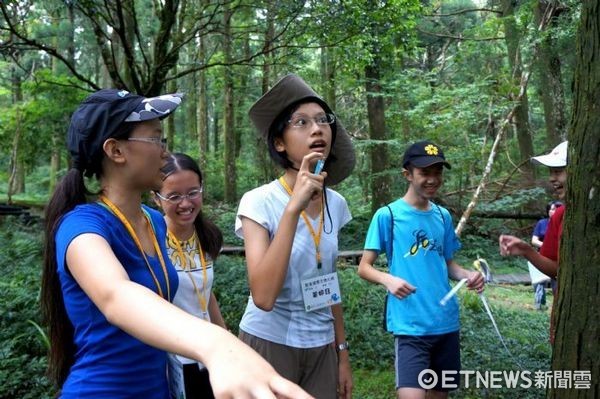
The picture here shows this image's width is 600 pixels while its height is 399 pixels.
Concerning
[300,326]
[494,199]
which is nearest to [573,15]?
[494,199]

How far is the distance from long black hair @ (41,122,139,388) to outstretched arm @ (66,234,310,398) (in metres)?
0.31

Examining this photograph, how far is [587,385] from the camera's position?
231 centimetres

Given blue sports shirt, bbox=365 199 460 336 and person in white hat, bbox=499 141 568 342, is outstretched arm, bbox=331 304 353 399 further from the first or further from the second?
person in white hat, bbox=499 141 568 342

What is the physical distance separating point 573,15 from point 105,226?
9.73m

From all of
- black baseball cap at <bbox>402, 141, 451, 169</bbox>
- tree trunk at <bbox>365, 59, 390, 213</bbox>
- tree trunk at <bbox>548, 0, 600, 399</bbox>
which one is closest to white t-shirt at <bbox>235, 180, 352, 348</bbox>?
tree trunk at <bbox>548, 0, 600, 399</bbox>

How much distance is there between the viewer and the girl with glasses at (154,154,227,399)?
2.51m

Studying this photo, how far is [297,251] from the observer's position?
221cm

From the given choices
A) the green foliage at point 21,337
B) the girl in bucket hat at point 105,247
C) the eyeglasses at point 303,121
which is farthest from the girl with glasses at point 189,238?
the green foliage at point 21,337

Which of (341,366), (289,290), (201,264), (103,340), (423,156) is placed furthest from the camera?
(423,156)

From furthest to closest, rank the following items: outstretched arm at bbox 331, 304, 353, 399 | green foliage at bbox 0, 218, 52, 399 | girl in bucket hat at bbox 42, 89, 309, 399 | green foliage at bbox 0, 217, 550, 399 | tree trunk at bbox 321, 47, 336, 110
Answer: tree trunk at bbox 321, 47, 336, 110
green foliage at bbox 0, 217, 550, 399
green foliage at bbox 0, 218, 52, 399
outstretched arm at bbox 331, 304, 353, 399
girl in bucket hat at bbox 42, 89, 309, 399

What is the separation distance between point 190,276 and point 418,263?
53.7 inches

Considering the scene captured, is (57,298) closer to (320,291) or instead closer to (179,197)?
(320,291)

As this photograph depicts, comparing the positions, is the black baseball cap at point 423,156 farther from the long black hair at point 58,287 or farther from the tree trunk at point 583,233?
the long black hair at point 58,287

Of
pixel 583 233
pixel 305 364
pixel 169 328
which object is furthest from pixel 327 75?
pixel 169 328
